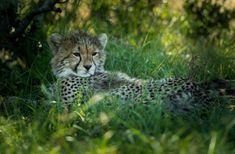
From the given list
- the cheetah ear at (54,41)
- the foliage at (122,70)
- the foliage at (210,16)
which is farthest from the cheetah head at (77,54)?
the foliage at (210,16)

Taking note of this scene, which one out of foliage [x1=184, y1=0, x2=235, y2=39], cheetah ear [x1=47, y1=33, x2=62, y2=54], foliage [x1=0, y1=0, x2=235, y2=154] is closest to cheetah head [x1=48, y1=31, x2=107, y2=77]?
cheetah ear [x1=47, y1=33, x2=62, y2=54]

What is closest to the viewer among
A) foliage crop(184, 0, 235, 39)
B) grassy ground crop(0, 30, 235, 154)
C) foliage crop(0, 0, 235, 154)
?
grassy ground crop(0, 30, 235, 154)

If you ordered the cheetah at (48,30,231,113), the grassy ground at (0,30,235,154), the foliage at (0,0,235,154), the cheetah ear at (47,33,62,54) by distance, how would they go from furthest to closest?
the cheetah ear at (47,33,62,54)
the cheetah at (48,30,231,113)
the foliage at (0,0,235,154)
the grassy ground at (0,30,235,154)

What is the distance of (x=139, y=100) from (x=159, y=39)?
2568mm

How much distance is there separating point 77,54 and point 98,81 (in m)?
0.39

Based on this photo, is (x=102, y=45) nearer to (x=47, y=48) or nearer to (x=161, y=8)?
(x=47, y=48)

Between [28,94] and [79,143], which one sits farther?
[28,94]

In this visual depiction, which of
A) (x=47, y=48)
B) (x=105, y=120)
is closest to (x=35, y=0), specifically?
(x=47, y=48)

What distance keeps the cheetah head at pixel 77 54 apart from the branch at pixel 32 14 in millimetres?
285

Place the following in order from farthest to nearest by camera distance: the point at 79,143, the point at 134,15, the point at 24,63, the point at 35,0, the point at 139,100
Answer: the point at 134,15 < the point at 35,0 < the point at 24,63 < the point at 139,100 < the point at 79,143

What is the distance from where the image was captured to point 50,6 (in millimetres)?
6535

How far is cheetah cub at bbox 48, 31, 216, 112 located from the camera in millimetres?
5531

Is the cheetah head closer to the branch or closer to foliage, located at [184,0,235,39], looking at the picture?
the branch

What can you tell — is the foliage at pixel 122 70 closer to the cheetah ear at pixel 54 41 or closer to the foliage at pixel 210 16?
the foliage at pixel 210 16
